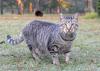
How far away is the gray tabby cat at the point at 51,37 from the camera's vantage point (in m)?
7.37

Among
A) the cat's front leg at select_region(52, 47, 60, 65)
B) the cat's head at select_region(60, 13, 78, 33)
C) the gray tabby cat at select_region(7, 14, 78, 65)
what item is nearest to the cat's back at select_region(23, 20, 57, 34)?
the gray tabby cat at select_region(7, 14, 78, 65)

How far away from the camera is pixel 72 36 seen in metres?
7.44

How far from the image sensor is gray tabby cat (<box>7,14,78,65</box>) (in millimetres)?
7371

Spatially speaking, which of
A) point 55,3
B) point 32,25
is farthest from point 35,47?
point 55,3

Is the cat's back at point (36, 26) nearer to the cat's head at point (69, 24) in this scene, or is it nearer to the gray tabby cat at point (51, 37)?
the gray tabby cat at point (51, 37)

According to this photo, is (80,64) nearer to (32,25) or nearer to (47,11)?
(32,25)

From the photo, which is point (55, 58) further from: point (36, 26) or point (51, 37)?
point (36, 26)

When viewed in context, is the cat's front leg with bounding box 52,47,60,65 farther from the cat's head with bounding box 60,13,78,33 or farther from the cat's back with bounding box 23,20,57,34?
the cat's back with bounding box 23,20,57,34

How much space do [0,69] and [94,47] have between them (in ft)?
14.3

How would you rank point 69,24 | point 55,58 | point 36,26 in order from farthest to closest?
point 36,26 < point 55,58 < point 69,24

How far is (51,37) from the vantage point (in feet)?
25.5


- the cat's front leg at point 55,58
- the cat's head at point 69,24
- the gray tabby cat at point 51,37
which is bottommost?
the cat's front leg at point 55,58

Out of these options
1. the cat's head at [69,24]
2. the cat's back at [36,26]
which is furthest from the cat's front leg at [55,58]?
the cat's back at [36,26]

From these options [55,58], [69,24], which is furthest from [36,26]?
[69,24]
